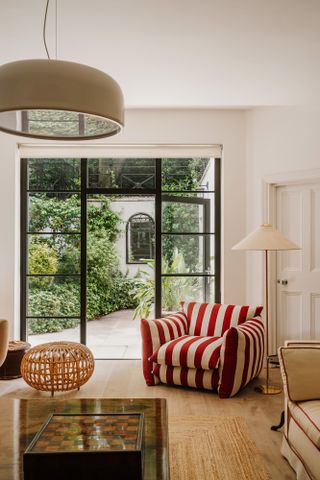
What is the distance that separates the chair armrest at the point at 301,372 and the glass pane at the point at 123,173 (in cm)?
311

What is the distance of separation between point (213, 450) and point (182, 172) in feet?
10.7

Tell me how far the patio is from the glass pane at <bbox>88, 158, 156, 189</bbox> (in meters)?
1.74

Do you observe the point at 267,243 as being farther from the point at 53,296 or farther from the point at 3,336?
the point at 53,296

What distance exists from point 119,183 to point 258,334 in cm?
237

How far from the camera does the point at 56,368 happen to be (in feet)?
12.6

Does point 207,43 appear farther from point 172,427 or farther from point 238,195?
point 172,427

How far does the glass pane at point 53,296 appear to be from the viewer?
17.4 feet

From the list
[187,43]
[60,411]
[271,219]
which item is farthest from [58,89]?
[271,219]

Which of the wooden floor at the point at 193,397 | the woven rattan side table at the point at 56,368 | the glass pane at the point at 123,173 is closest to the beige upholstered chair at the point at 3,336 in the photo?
the woven rattan side table at the point at 56,368

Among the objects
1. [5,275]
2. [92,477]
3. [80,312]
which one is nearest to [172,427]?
[92,477]

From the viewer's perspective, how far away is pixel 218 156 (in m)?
5.21

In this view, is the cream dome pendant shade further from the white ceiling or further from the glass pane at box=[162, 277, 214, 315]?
the glass pane at box=[162, 277, 214, 315]

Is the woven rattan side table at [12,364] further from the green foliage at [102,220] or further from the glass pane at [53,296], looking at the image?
the green foliage at [102,220]

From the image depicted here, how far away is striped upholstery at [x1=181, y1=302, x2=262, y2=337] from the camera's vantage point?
441 centimetres
